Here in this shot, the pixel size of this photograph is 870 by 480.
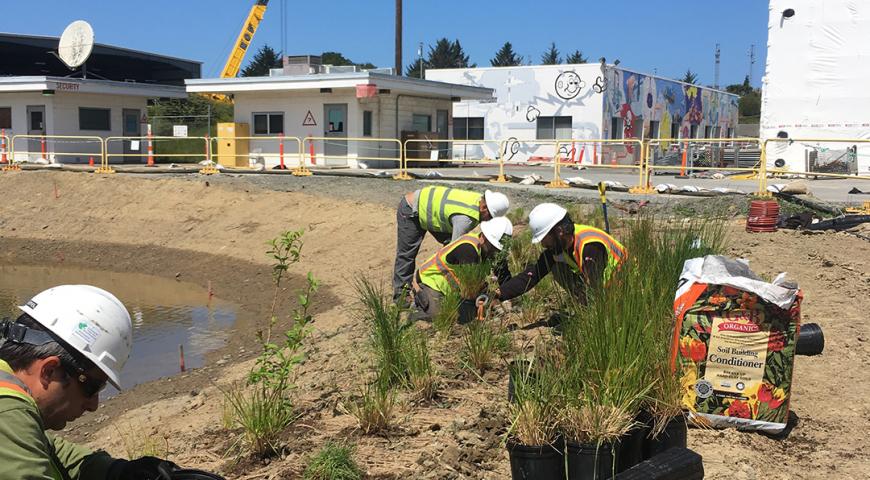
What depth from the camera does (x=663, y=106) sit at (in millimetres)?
→ 41844

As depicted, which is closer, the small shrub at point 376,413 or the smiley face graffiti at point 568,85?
the small shrub at point 376,413

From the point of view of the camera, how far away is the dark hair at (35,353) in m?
2.17

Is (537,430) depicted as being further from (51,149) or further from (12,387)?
(51,149)

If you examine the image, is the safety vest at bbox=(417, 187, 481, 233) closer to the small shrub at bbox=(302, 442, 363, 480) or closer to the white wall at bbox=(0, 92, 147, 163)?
the small shrub at bbox=(302, 442, 363, 480)

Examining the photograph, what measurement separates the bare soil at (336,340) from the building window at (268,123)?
7.35 metres

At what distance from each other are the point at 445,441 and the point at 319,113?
74.2ft

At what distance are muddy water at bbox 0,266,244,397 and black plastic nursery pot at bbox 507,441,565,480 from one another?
5.48m

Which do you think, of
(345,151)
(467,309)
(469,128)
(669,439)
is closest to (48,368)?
(669,439)

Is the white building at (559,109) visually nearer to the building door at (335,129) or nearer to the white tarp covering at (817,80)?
the white tarp covering at (817,80)

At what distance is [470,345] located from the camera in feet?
17.3

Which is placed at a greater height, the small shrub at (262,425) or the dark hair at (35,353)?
the dark hair at (35,353)

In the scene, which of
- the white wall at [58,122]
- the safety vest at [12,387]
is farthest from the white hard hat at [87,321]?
the white wall at [58,122]

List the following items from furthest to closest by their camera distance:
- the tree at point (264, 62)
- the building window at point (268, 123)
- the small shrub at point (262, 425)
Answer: the tree at point (264, 62) → the building window at point (268, 123) → the small shrub at point (262, 425)

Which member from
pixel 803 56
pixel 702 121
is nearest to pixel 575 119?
pixel 803 56
